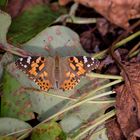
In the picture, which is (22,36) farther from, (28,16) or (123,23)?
(123,23)

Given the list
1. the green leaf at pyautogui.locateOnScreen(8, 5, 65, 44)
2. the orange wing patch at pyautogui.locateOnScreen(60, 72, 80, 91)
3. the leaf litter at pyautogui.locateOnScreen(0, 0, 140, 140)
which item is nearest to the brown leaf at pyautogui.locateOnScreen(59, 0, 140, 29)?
the leaf litter at pyautogui.locateOnScreen(0, 0, 140, 140)

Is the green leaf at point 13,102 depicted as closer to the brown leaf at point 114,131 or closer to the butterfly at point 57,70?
the butterfly at point 57,70

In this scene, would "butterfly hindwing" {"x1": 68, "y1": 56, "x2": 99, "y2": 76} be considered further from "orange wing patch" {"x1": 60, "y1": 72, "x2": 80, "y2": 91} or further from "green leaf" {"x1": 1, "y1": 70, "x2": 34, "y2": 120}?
"green leaf" {"x1": 1, "y1": 70, "x2": 34, "y2": 120}

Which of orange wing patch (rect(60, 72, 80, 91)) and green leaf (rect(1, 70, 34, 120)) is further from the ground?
orange wing patch (rect(60, 72, 80, 91))

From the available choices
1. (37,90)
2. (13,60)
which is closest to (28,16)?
(13,60)

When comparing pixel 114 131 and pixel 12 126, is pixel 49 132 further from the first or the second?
pixel 114 131

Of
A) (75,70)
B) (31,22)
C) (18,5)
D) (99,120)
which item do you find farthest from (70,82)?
(18,5)
